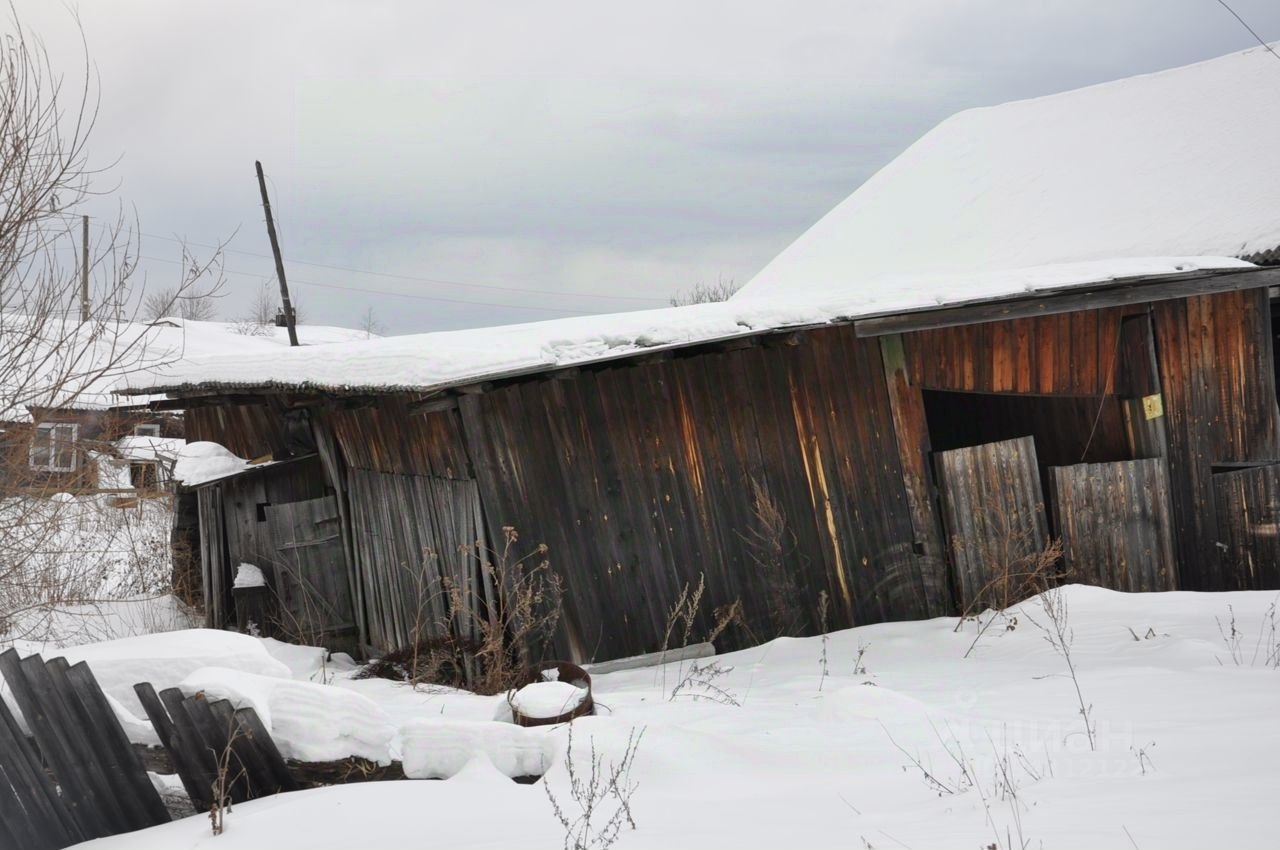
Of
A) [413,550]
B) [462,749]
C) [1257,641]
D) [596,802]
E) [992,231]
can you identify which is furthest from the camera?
[992,231]

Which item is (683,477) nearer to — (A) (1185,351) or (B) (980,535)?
(B) (980,535)

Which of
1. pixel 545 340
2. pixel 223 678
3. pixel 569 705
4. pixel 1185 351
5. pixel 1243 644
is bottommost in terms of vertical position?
pixel 1243 644

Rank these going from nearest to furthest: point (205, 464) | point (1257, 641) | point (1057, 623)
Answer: point (1057, 623)
point (1257, 641)
point (205, 464)

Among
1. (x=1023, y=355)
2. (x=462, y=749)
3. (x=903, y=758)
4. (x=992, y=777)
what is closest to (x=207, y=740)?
(x=462, y=749)

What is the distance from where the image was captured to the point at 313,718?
498cm

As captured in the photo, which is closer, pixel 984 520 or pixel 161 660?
pixel 161 660

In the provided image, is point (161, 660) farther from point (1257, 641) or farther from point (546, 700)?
point (1257, 641)

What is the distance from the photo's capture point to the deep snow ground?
160 inches

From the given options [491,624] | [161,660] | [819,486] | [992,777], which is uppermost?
[161,660]

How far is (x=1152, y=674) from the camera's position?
6688 millimetres

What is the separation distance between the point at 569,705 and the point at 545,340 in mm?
3072

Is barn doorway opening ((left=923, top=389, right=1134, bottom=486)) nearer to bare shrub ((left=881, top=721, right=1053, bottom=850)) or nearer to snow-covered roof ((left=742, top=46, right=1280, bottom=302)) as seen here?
snow-covered roof ((left=742, top=46, right=1280, bottom=302))

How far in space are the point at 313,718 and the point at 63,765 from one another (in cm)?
103

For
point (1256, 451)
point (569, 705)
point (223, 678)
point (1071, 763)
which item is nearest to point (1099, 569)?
point (1256, 451)
